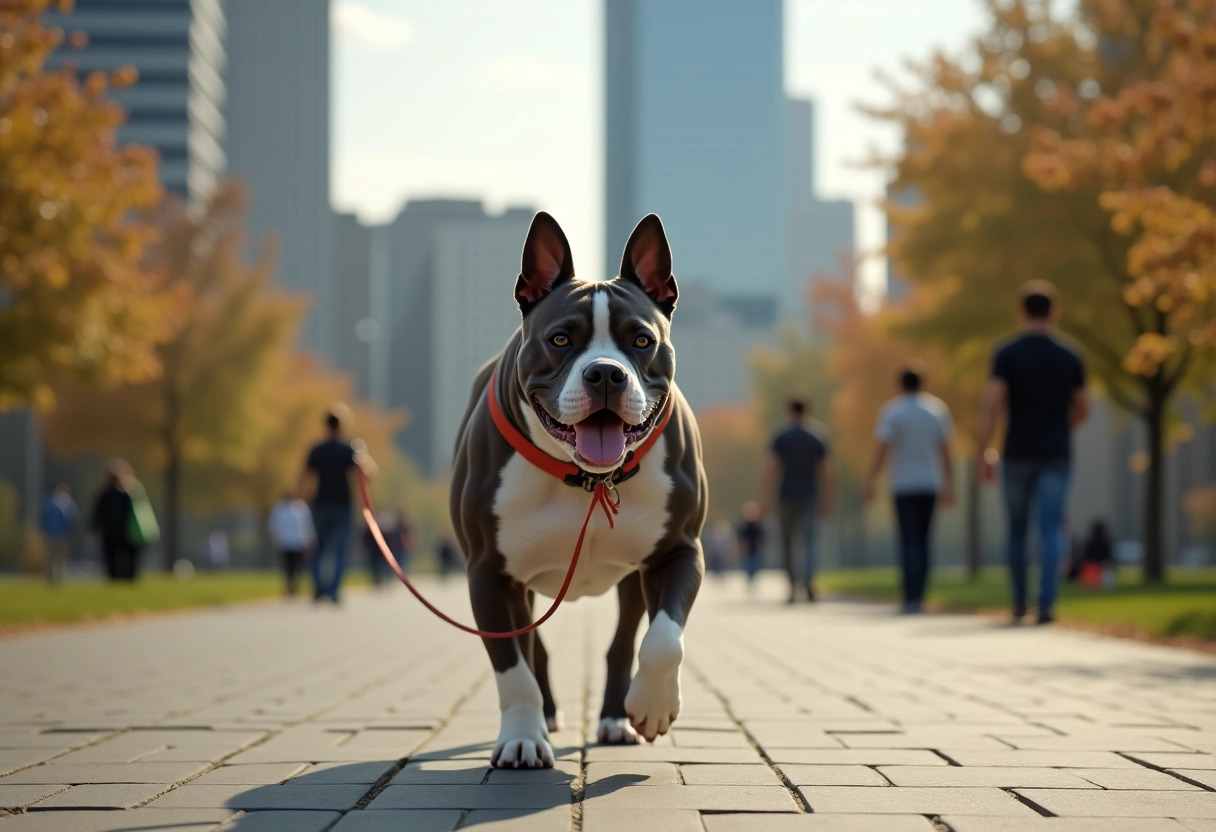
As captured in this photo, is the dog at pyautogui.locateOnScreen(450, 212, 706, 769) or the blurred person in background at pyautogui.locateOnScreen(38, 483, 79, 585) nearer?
the dog at pyautogui.locateOnScreen(450, 212, 706, 769)

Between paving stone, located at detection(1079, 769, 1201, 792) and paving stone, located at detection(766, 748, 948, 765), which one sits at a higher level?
paving stone, located at detection(1079, 769, 1201, 792)

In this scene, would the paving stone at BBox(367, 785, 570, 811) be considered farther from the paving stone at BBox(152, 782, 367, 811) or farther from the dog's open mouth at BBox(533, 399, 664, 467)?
the dog's open mouth at BBox(533, 399, 664, 467)

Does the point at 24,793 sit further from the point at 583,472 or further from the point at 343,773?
the point at 583,472

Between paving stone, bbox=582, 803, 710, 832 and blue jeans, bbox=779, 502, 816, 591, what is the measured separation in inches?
524

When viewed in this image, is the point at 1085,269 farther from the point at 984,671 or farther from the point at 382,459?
the point at 382,459

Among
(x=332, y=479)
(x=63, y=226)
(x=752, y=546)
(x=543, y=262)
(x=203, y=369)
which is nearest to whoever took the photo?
(x=543, y=262)

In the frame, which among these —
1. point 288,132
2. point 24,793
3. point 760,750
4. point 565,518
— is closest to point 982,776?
point 760,750

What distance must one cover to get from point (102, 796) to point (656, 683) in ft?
5.20

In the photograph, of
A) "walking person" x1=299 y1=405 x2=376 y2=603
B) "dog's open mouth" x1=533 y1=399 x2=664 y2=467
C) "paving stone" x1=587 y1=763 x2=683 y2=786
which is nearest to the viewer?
"paving stone" x1=587 y1=763 x2=683 y2=786

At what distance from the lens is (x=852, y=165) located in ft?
82.4

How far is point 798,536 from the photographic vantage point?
57.6ft

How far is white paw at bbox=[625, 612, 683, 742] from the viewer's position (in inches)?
178

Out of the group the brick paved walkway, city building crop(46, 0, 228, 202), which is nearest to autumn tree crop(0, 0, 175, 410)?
the brick paved walkway

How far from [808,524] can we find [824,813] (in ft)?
44.5
